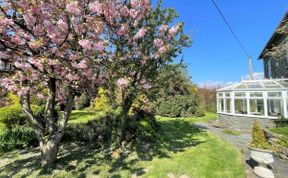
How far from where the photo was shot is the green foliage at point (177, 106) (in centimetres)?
2031

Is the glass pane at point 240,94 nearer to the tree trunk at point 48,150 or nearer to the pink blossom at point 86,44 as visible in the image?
the pink blossom at point 86,44

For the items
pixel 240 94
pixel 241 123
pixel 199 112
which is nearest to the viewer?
pixel 241 123

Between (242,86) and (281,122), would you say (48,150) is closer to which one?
(281,122)

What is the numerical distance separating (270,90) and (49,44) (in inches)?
489

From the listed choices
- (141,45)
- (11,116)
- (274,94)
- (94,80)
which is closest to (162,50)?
(141,45)

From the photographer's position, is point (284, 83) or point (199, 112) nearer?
point (284, 83)

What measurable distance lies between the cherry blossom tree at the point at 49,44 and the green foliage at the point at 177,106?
14.7 m

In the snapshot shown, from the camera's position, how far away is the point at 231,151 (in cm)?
793

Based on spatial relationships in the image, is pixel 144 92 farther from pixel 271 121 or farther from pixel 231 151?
pixel 271 121

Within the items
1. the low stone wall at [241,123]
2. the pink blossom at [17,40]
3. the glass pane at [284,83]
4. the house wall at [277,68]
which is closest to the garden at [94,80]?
the pink blossom at [17,40]

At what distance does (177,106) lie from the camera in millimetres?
20281

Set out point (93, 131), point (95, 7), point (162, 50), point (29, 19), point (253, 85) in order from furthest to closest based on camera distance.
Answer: point (253, 85)
point (93, 131)
point (162, 50)
point (95, 7)
point (29, 19)

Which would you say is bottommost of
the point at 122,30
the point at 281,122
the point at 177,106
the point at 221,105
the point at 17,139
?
the point at 17,139

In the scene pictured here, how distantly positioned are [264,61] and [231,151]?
1704 cm
